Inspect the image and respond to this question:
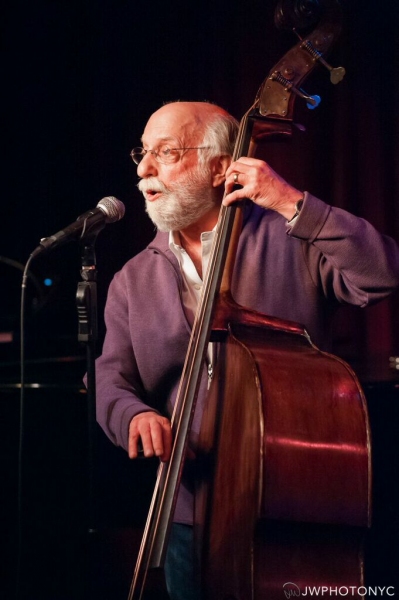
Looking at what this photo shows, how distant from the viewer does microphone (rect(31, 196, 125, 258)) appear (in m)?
2.01

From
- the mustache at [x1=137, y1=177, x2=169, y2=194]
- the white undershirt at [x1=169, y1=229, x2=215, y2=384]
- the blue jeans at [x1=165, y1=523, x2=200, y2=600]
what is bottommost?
the blue jeans at [x1=165, y1=523, x2=200, y2=600]

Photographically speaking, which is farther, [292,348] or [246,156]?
[246,156]

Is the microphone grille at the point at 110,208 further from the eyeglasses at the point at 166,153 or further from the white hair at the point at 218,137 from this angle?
the white hair at the point at 218,137

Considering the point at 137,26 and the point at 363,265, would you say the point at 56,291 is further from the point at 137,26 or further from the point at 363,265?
the point at 363,265

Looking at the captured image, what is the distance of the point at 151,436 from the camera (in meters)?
1.63

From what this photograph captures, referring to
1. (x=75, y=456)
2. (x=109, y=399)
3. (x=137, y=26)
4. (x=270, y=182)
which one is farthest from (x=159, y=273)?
(x=137, y=26)

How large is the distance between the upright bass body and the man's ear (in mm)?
853

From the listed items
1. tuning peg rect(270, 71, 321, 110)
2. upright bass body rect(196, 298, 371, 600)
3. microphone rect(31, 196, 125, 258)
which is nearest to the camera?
upright bass body rect(196, 298, 371, 600)

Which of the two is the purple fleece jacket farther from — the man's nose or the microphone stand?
the man's nose

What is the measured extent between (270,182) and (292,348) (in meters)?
0.42

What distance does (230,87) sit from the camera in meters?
4.60

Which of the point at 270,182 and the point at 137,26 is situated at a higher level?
the point at 137,26

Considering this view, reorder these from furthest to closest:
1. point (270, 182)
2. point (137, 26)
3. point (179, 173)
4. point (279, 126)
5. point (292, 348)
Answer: point (137, 26), point (179, 173), point (279, 126), point (270, 182), point (292, 348)

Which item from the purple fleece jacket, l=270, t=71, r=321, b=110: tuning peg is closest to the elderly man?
the purple fleece jacket
